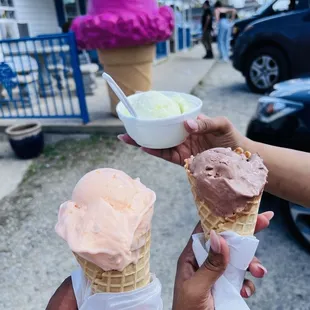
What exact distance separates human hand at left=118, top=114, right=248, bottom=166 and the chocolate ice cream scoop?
48 cm

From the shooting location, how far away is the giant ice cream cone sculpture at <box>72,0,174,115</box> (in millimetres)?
4809

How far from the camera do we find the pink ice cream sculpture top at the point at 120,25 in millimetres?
4793

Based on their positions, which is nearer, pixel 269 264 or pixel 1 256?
pixel 269 264

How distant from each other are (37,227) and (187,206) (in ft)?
4.98

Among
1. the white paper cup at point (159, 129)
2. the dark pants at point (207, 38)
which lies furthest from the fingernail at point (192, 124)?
the dark pants at point (207, 38)

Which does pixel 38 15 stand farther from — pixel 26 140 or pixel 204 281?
pixel 204 281

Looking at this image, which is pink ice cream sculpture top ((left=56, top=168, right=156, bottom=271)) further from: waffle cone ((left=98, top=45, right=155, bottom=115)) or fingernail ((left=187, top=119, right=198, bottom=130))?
waffle cone ((left=98, top=45, right=155, bottom=115))

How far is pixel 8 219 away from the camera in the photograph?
11.3 feet

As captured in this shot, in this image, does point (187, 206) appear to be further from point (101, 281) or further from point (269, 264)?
point (101, 281)

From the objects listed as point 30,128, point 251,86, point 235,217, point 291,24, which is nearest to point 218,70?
point 251,86

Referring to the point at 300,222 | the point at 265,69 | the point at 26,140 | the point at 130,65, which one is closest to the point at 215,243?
the point at 300,222

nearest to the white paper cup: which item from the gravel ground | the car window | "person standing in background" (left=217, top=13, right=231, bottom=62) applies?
the gravel ground

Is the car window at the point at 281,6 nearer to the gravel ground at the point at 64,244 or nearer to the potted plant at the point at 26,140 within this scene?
the gravel ground at the point at 64,244

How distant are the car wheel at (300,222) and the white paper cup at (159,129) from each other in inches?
62.8
